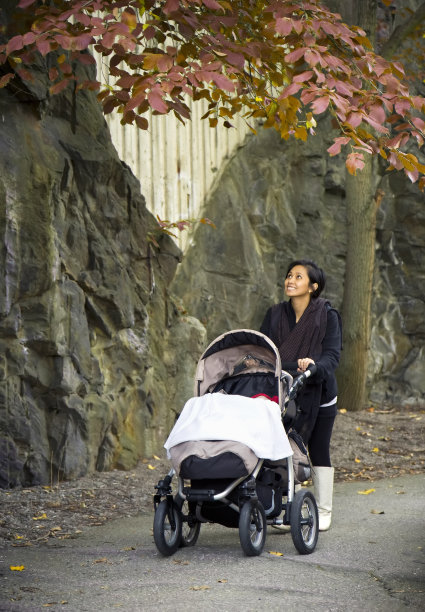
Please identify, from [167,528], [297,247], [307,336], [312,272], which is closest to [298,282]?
[312,272]

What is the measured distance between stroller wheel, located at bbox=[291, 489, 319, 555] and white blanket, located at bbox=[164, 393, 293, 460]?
1.04 ft

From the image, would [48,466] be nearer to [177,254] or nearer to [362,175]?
[177,254]

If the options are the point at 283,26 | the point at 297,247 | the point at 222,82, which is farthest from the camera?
the point at 297,247

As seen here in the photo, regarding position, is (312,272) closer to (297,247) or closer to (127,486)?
(127,486)

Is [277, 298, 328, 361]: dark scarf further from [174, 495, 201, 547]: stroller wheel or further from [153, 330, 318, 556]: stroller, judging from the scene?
[174, 495, 201, 547]: stroller wheel

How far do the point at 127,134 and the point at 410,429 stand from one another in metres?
4.97

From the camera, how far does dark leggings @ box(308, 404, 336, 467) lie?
5.85 metres

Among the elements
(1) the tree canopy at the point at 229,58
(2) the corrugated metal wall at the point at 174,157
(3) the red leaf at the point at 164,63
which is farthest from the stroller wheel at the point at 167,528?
(2) the corrugated metal wall at the point at 174,157

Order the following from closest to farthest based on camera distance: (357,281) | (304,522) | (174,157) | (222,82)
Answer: (304,522)
(222,82)
(174,157)
(357,281)

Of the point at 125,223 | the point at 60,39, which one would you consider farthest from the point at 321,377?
the point at 125,223

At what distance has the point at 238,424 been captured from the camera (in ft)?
16.0

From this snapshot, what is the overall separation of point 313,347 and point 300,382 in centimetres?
48

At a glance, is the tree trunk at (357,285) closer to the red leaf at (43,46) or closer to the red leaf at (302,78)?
the red leaf at (302,78)

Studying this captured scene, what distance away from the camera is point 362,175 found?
11750 millimetres
